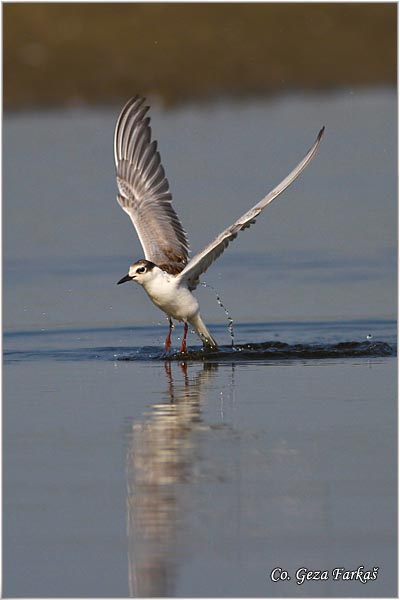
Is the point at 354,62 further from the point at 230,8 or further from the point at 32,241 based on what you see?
the point at 32,241

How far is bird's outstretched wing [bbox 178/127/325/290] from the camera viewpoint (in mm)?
11594

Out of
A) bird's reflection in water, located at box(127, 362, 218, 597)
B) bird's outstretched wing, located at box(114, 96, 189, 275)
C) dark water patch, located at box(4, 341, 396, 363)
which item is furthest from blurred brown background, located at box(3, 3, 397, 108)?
bird's reflection in water, located at box(127, 362, 218, 597)

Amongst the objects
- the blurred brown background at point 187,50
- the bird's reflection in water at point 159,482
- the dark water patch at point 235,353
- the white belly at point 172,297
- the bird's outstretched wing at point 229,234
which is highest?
the blurred brown background at point 187,50

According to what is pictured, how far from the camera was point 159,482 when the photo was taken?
8273 mm

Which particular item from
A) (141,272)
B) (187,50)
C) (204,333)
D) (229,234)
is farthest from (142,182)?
(187,50)

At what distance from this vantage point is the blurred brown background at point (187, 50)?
2972 centimetres

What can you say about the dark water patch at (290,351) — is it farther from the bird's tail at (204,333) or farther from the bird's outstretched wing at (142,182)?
the bird's outstretched wing at (142,182)

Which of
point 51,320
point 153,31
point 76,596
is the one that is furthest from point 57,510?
point 153,31

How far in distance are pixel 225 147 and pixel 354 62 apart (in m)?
9.55

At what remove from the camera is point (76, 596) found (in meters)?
→ 6.82

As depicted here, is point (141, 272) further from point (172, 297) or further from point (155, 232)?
point (155, 232)

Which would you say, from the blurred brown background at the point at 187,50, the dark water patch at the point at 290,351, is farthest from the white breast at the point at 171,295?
the blurred brown background at the point at 187,50

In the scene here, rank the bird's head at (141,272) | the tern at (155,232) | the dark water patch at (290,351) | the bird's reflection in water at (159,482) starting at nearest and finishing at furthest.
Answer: the bird's reflection in water at (159,482)
the dark water patch at (290,351)
the bird's head at (141,272)
the tern at (155,232)

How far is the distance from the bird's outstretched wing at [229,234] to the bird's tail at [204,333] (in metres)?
0.33
